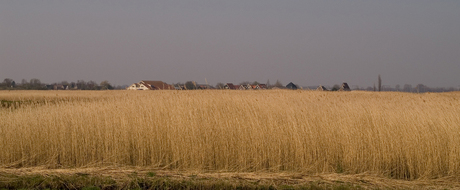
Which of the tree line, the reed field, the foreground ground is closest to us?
the foreground ground

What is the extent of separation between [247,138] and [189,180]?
6.95 ft

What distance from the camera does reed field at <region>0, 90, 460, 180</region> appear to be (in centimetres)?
834

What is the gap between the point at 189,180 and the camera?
7062mm

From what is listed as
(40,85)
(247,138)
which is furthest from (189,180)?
(40,85)

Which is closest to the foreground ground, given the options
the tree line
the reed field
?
the reed field

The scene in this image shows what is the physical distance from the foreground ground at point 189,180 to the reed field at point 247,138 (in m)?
0.60

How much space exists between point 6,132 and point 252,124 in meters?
6.08

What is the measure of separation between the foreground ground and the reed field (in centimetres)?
60

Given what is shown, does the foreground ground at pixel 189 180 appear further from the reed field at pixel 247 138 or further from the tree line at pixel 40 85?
the tree line at pixel 40 85

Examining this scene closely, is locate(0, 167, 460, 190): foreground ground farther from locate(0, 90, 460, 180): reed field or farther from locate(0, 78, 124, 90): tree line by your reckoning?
locate(0, 78, 124, 90): tree line

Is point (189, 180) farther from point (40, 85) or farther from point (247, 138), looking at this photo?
point (40, 85)

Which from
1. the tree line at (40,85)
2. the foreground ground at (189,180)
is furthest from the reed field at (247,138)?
the tree line at (40,85)

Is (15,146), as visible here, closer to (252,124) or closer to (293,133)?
(252,124)

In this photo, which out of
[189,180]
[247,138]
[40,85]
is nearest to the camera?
[189,180]
